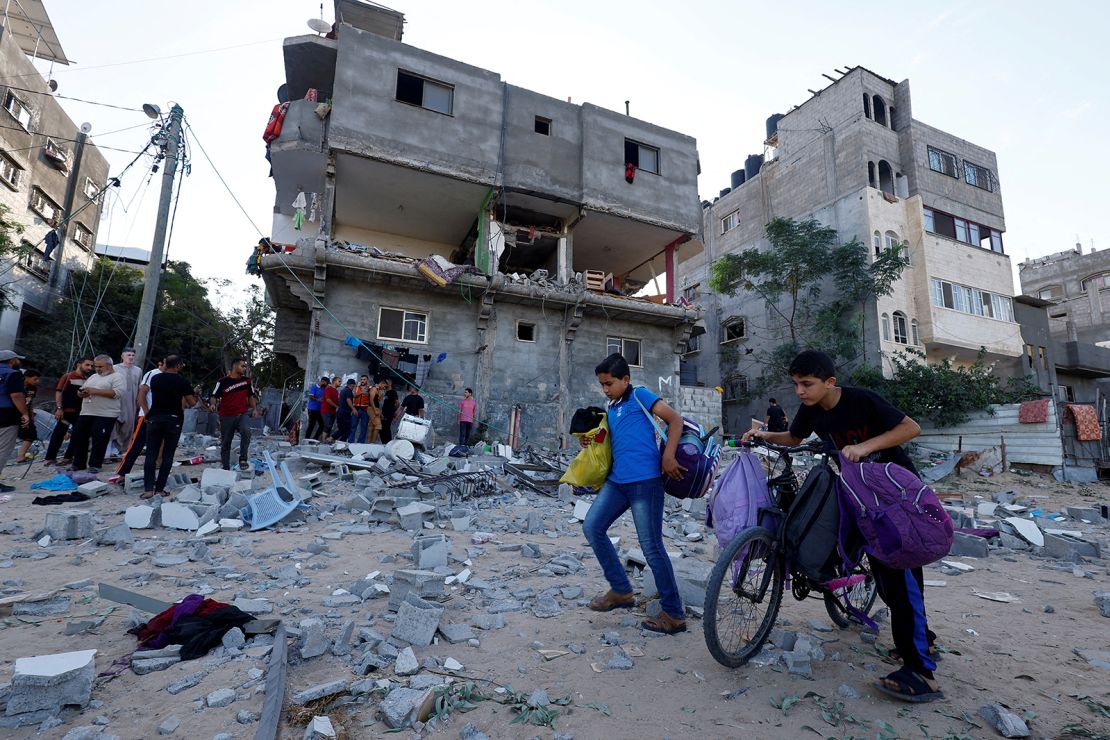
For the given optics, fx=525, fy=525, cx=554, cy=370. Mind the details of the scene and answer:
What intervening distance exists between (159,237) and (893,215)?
2569cm

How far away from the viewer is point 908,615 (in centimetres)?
254

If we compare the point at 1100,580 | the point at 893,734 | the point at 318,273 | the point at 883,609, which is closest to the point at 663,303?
A: the point at 318,273

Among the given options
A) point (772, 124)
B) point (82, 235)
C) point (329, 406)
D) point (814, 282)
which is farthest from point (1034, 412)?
point (82, 235)

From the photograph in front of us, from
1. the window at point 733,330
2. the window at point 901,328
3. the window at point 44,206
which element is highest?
the window at point 44,206

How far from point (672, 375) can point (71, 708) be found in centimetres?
1770

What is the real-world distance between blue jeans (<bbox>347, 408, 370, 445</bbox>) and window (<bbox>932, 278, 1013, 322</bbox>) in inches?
894

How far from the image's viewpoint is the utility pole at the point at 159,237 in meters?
10.1

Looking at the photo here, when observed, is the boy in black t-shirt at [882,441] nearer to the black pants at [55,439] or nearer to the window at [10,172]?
the black pants at [55,439]

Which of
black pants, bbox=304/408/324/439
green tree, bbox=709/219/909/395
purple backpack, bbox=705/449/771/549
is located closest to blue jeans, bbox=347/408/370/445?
black pants, bbox=304/408/324/439

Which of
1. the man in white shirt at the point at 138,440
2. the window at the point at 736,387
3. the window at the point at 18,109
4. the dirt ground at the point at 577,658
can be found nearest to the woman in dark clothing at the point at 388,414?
the man in white shirt at the point at 138,440

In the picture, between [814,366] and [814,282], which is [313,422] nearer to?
[814,366]

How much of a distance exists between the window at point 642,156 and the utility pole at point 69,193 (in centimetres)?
2433

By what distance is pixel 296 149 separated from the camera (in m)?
14.6

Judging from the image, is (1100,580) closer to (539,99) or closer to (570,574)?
(570,574)
